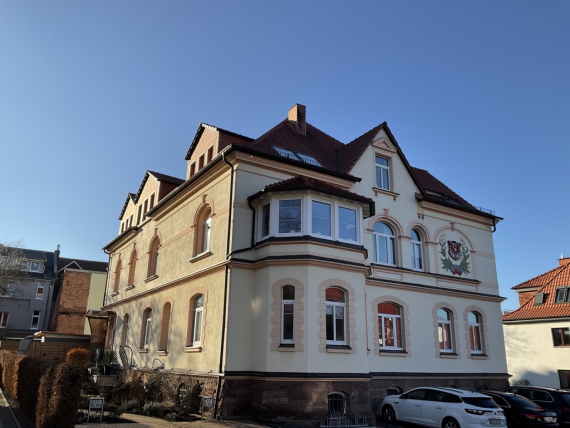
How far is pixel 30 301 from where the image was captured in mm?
54750

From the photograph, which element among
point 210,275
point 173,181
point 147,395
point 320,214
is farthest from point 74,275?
point 320,214

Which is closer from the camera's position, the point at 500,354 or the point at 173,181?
the point at 500,354

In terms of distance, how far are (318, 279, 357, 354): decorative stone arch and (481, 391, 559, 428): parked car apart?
6244 mm

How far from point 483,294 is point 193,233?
1515 centimetres

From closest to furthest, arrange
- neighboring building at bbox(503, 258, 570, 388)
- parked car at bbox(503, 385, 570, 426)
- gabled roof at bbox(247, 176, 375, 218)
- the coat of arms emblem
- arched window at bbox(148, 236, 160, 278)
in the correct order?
1. gabled roof at bbox(247, 176, 375, 218)
2. parked car at bbox(503, 385, 570, 426)
3. the coat of arms emblem
4. arched window at bbox(148, 236, 160, 278)
5. neighboring building at bbox(503, 258, 570, 388)

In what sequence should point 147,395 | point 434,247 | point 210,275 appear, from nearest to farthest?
point 210,275 → point 147,395 → point 434,247

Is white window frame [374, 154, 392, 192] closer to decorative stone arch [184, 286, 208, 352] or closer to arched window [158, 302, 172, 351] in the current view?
decorative stone arch [184, 286, 208, 352]

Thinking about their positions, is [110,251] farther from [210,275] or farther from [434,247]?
[434,247]

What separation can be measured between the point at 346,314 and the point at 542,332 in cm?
2409

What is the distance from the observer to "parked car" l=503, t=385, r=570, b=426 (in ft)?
55.6

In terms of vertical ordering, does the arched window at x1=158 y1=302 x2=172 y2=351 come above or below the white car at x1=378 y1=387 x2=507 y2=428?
above

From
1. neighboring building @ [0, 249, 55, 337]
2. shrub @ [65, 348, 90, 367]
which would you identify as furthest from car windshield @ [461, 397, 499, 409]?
neighboring building @ [0, 249, 55, 337]

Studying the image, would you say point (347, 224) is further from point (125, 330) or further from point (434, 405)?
point (125, 330)

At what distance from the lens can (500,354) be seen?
76.7 feet
